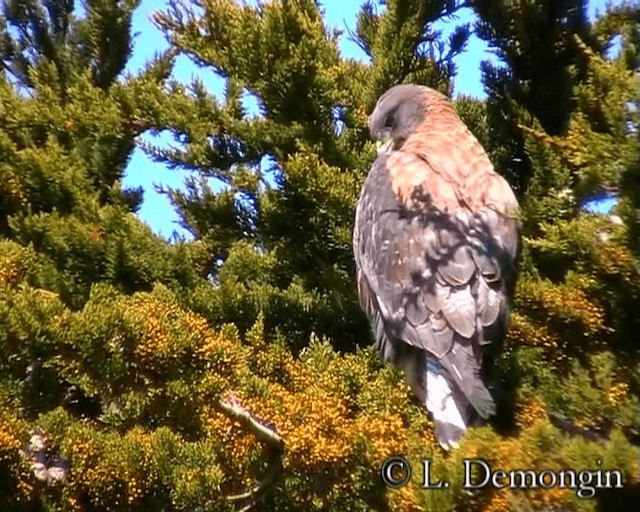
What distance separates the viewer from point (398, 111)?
→ 3.57 metres

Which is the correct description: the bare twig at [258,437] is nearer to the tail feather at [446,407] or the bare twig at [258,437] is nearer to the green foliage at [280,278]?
the green foliage at [280,278]

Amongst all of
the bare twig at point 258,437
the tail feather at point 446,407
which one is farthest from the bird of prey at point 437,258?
the bare twig at point 258,437

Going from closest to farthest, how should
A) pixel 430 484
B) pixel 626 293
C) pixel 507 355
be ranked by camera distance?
1. pixel 430 484
2. pixel 626 293
3. pixel 507 355

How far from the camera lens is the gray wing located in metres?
A: 2.95

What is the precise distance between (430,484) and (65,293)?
1.62m

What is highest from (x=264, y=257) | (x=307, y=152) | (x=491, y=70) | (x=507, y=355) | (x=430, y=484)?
(x=491, y=70)

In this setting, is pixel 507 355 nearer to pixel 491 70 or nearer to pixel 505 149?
pixel 505 149

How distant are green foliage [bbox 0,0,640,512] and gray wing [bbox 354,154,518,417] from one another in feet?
0.31

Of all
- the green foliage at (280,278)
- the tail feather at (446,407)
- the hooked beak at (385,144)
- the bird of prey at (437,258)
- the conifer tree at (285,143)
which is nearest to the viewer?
the green foliage at (280,278)

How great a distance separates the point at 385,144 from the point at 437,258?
0.61 metres

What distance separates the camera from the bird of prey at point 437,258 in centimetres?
292

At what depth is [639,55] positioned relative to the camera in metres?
2.82

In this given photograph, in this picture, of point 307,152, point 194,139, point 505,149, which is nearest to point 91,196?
point 194,139

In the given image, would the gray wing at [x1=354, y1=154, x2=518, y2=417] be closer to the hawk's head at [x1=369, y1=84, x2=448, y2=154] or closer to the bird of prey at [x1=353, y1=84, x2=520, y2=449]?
the bird of prey at [x1=353, y1=84, x2=520, y2=449]
